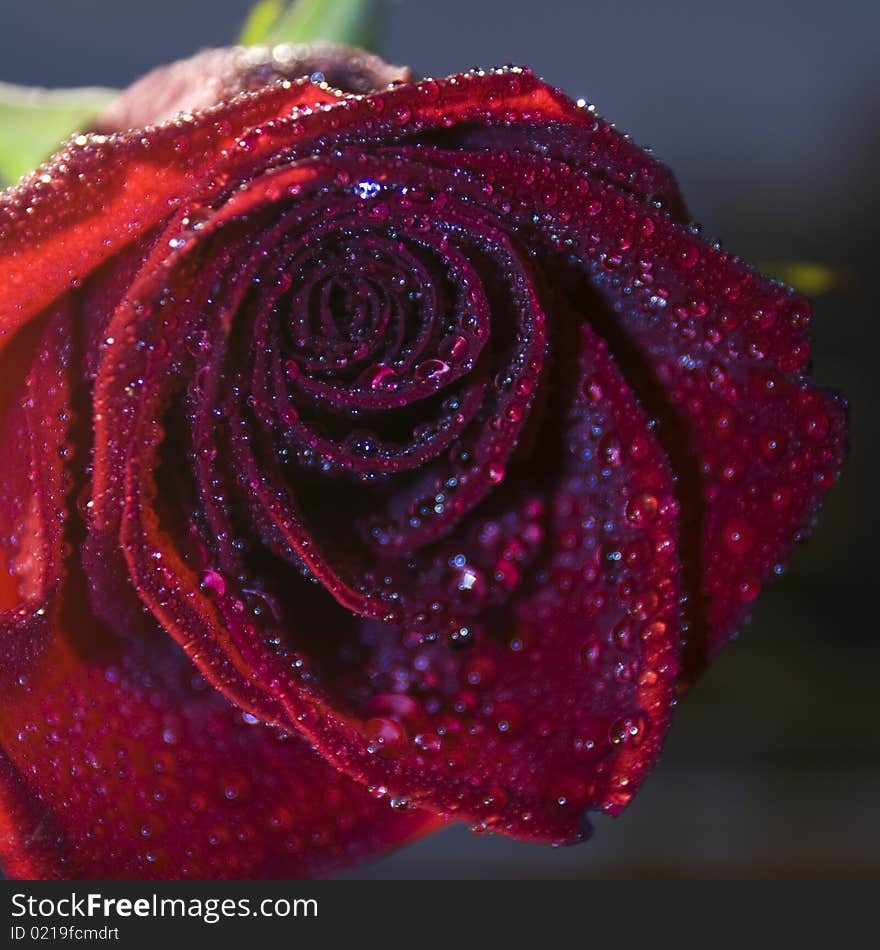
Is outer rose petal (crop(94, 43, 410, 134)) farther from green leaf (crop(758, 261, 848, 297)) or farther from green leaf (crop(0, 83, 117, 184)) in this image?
green leaf (crop(758, 261, 848, 297))

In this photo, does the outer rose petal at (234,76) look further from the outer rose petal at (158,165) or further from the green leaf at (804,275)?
the green leaf at (804,275)

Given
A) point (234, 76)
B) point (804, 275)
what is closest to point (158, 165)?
point (234, 76)

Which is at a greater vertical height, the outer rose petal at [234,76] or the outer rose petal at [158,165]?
the outer rose petal at [234,76]

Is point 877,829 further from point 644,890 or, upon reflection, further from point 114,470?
point 114,470

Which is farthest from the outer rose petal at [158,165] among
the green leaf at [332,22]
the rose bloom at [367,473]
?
the green leaf at [332,22]

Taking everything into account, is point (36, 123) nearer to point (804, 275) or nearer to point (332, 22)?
point (332, 22)

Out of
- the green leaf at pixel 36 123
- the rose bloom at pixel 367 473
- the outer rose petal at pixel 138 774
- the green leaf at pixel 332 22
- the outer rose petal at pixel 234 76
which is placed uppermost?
the green leaf at pixel 332 22

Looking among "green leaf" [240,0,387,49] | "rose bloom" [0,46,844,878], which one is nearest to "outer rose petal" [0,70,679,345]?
"rose bloom" [0,46,844,878]
